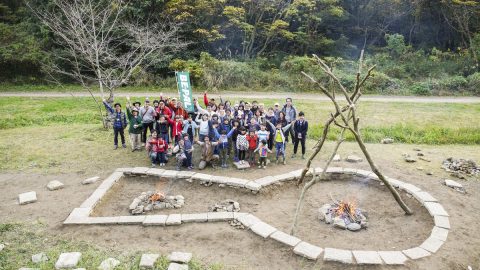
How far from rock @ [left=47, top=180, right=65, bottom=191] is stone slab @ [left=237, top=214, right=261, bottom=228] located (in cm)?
513

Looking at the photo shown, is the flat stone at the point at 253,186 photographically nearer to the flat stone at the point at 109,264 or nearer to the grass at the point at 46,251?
the grass at the point at 46,251

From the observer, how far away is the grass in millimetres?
6469

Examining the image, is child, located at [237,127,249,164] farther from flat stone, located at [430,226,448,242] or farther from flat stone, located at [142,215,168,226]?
flat stone, located at [430,226,448,242]

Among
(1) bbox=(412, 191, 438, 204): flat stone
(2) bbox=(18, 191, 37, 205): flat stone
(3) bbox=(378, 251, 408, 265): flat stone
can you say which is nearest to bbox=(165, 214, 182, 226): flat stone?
(2) bbox=(18, 191, 37, 205): flat stone

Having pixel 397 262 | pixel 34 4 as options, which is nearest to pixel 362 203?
pixel 397 262

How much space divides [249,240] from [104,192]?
4.14 meters

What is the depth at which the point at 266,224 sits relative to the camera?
761cm

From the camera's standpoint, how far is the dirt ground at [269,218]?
6898 millimetres

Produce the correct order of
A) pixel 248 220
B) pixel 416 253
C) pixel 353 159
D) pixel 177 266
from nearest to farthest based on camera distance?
pixel 177 266, pixel 416 253, pixel 248 220, pixel 353 159

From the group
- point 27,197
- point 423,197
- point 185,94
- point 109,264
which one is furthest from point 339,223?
point 27,197

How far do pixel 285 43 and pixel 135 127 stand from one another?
18.3 m

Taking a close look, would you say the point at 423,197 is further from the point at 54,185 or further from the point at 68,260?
the point at 54,185

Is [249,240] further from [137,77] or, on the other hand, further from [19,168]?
[137,77]

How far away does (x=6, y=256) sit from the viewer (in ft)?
22.1
